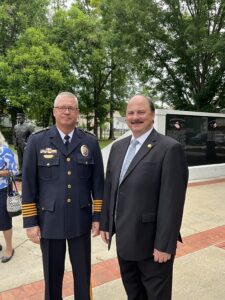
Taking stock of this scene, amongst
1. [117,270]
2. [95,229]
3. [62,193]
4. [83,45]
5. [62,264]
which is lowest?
[117,270]

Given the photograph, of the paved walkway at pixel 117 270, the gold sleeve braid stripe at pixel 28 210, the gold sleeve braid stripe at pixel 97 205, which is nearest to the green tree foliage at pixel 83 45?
the paved walkway at pixel 117 270

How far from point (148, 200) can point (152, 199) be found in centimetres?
3

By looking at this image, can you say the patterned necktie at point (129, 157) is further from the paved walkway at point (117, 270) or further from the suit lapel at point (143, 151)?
the paved walkway at point (117, 270)

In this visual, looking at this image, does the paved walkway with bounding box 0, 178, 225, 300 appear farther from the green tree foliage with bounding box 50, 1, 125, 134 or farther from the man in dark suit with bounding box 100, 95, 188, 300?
the green tree foliage with bounding box 50, 1, 125, 134

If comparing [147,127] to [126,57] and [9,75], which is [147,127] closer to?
[126,57]

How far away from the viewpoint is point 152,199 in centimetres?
244

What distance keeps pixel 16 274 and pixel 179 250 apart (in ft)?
7.00

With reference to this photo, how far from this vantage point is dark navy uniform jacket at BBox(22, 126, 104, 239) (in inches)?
110

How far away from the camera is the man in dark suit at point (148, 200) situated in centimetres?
238

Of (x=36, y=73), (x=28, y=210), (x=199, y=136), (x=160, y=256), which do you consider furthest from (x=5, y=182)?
(x=36, y=73)

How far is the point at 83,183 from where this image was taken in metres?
2.89

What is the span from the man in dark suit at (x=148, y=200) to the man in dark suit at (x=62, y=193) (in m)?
0.33

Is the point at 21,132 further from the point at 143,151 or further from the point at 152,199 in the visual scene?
the point at 152,199

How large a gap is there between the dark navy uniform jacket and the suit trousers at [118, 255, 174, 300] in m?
0.51
